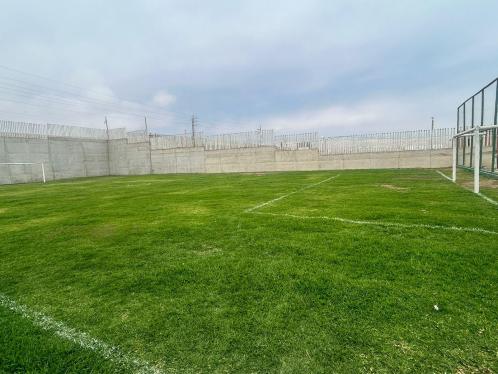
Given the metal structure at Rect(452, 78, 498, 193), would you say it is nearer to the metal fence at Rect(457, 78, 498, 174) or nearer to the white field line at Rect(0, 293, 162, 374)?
the metal fence at Rect(457, 78, 498, 174)

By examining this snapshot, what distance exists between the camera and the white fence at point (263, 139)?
59.2ft

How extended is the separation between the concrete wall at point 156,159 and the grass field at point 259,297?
15294mm

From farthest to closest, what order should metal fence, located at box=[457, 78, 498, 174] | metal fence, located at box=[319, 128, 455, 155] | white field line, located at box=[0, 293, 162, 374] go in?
metal fence, located at box=[319, 128, 455, 155] → metal fence, located at box=[457, 78, 498, 174] → white field line, located at box=[0, 293, 162, 374]

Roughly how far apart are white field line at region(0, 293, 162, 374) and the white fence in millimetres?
19688

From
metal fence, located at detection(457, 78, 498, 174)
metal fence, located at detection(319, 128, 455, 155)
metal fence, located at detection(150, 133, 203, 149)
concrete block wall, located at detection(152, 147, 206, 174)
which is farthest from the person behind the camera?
metal fence, located at detection(150, 133, 203, 149)

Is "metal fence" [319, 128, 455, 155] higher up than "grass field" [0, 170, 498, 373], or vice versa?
"metal fence" [319, 128, 455, 155]

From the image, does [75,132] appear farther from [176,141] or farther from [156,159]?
[176,141]

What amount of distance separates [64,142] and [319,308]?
26.6 meters

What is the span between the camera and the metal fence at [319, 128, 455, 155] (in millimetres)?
17484

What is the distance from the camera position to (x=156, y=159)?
25.9 meters

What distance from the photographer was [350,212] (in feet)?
17.5

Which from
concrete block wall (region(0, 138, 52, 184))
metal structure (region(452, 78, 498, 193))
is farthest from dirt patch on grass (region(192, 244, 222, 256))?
concrete block wall (region(0, 138, 52, 184))

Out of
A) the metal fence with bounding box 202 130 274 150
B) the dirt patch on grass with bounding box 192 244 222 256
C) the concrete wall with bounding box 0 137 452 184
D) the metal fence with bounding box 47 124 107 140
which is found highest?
the metal fence with bounding box 47 124 107 140

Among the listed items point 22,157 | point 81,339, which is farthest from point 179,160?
point 81,339
